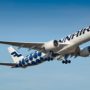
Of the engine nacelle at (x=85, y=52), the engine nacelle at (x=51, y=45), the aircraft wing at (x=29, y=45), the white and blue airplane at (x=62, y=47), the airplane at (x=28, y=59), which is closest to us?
the white and blue airplane at (x=62, y=47)

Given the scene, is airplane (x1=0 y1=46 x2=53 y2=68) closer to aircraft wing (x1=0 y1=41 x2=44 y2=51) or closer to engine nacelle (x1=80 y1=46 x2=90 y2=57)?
aircraft wing (x1=0 y1=41 x2=44 y2=51)

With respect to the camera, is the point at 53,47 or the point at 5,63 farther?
the point at 5,63

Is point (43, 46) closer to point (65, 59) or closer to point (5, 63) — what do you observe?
point (65, 59)

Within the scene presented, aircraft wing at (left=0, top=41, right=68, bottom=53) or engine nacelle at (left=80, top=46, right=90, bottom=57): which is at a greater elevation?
aircraft wing at (left=0, top=41, right=68, bottom=53)

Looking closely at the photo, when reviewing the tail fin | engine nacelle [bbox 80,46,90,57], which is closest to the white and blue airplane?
engine nacelle [bbox 80,46,90,57]

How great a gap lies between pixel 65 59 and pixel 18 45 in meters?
10.4

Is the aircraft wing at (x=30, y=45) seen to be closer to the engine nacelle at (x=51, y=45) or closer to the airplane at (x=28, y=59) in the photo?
the engine nacelle at (x=51, y=45)

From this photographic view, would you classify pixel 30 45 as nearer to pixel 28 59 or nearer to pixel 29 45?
pixel 29 45

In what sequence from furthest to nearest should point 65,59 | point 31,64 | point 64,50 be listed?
point 31,64, point 65,59, point 64,50

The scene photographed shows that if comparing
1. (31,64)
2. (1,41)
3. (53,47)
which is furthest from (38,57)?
(1,41)

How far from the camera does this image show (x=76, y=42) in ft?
210

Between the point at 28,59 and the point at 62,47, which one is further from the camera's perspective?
the point at 28,59

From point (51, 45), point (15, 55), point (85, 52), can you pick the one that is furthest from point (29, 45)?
point (15, 55)

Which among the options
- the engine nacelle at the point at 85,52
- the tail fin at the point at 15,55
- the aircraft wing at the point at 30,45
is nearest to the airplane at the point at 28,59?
the tail fin at the point at 15,55
